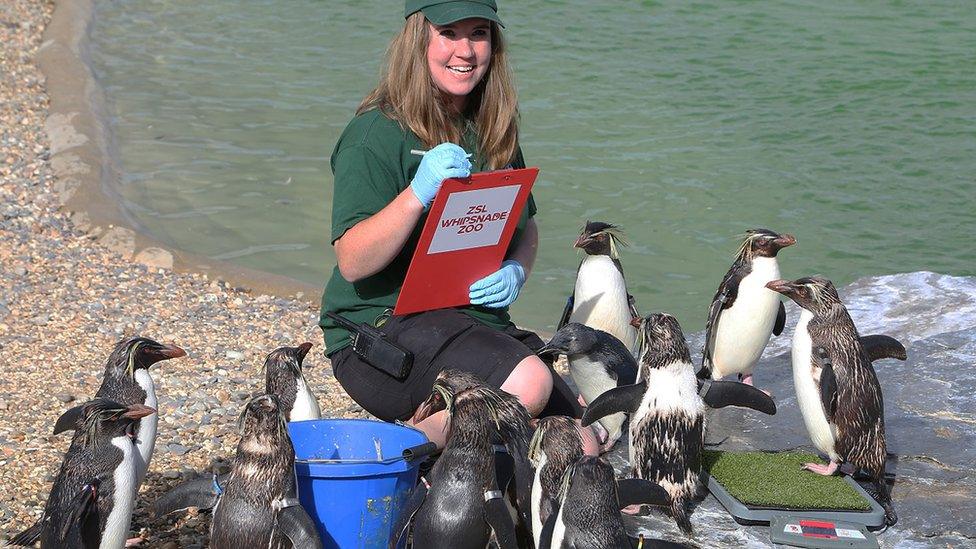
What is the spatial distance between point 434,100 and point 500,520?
1.54m

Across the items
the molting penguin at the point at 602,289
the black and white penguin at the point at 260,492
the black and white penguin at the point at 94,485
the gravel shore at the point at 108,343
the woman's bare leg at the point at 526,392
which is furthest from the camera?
the molting penguin at the point at 602,289

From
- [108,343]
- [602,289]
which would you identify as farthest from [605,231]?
[108,343]

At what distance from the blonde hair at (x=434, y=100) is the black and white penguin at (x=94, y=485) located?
1.34 metres

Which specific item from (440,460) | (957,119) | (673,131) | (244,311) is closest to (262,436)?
(440,460)

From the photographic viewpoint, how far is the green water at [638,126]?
895 centimetres

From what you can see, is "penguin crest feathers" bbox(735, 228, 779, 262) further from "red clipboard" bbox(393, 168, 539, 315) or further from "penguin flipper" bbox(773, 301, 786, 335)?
"red clipboard" bbox(393, 168, 539, 315)

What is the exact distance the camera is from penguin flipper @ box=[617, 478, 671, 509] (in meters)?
3.38

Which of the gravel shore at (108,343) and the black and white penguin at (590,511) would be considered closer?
the black and white penguin at (590,511)

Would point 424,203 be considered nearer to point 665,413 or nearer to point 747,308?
point 665,413

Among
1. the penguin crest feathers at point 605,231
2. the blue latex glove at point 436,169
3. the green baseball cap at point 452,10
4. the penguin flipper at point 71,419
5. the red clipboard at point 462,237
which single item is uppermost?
the green baseball cap at point 452,10

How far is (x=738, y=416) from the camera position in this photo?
4754 millimetres

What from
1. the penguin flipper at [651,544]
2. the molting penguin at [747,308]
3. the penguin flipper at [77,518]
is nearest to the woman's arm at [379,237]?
the penguin flipper at [77,518]

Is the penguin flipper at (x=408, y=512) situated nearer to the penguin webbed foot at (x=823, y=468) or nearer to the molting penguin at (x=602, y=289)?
the penguin webbed foot at (x=823, y=468)

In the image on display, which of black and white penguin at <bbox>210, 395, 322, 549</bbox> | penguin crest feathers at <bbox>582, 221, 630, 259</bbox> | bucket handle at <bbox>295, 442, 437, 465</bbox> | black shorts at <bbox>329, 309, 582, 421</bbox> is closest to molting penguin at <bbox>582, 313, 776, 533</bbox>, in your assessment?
black shorts at <bbox>329, 309, 582, 421</bbox>
